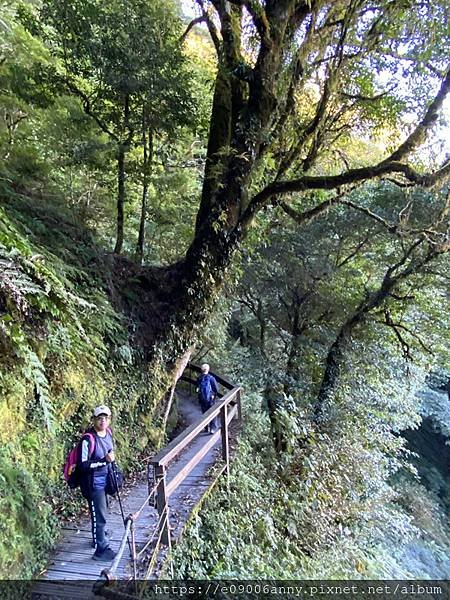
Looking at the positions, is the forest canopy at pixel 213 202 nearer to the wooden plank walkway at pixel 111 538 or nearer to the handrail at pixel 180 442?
the wooden plank walkway at pixel 111 538

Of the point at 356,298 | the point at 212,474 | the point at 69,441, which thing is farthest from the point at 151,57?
the point at 356,298

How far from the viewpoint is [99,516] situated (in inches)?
154

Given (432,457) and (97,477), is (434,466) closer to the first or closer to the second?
(432,457)

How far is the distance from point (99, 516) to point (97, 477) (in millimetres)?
350

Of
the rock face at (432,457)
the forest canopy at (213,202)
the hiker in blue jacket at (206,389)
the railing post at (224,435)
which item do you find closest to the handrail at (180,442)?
the railing post at (224,435)

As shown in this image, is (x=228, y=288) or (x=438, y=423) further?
(x=438, y=423)

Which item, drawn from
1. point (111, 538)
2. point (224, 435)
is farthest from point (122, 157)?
point (111, 538)

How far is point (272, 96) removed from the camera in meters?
6.67

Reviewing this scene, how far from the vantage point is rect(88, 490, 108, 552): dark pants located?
3.92 m

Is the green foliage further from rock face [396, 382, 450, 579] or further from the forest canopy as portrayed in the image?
rock face [396, 382, 450, 579]

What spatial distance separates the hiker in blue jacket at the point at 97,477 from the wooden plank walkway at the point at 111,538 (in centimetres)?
15

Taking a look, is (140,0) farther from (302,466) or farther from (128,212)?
(302,466)

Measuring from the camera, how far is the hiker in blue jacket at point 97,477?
12.8 feet

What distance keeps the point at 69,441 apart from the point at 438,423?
16.9 m
